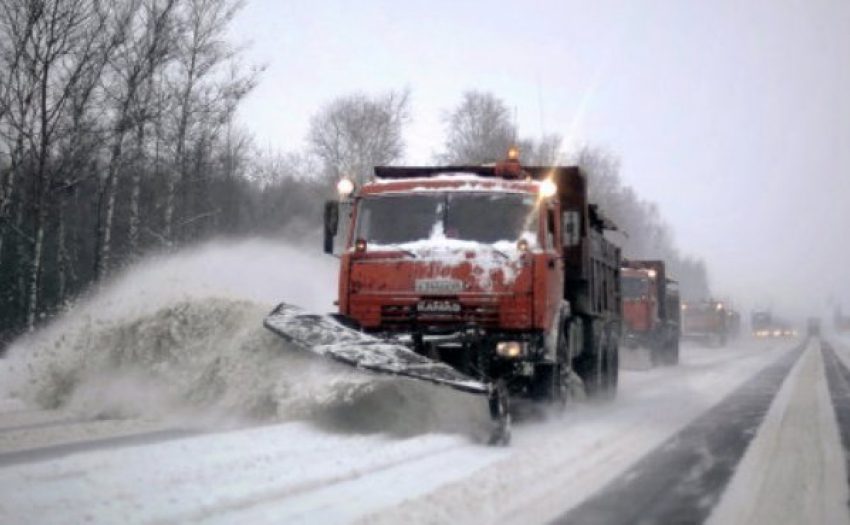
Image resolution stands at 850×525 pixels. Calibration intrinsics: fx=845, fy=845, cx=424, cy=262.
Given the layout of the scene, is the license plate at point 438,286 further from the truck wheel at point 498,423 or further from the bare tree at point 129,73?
the bare tree at point 129,73

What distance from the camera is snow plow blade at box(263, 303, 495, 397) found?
7562 mm

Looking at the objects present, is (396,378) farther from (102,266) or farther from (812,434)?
(102,266)

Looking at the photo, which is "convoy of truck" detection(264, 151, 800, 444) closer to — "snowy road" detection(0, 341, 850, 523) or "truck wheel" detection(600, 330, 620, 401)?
"snowy road" detection(0, 341, 850, 523)

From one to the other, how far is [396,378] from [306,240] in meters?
33.2

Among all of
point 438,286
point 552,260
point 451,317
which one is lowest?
point 451,317

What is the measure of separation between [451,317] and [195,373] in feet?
9.58

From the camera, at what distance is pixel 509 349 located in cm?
877

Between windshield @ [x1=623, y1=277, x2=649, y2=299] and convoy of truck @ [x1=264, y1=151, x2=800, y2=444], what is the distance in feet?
49.5

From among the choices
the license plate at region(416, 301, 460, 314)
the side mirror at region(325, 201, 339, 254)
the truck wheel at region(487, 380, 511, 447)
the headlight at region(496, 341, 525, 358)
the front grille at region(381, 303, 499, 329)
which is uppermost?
the side mirror at region(325, 201, 339, 254)

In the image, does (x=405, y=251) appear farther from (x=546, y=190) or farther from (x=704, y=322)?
(x=704, y=322)

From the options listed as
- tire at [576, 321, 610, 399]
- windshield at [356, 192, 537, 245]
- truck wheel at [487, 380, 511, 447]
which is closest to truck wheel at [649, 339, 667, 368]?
tire at [576, 321, 610, 399]

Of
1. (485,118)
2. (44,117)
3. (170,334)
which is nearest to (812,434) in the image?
(170,334)

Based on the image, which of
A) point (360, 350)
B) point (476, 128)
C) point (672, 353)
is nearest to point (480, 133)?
point (476, 128)

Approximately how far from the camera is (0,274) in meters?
27.4
